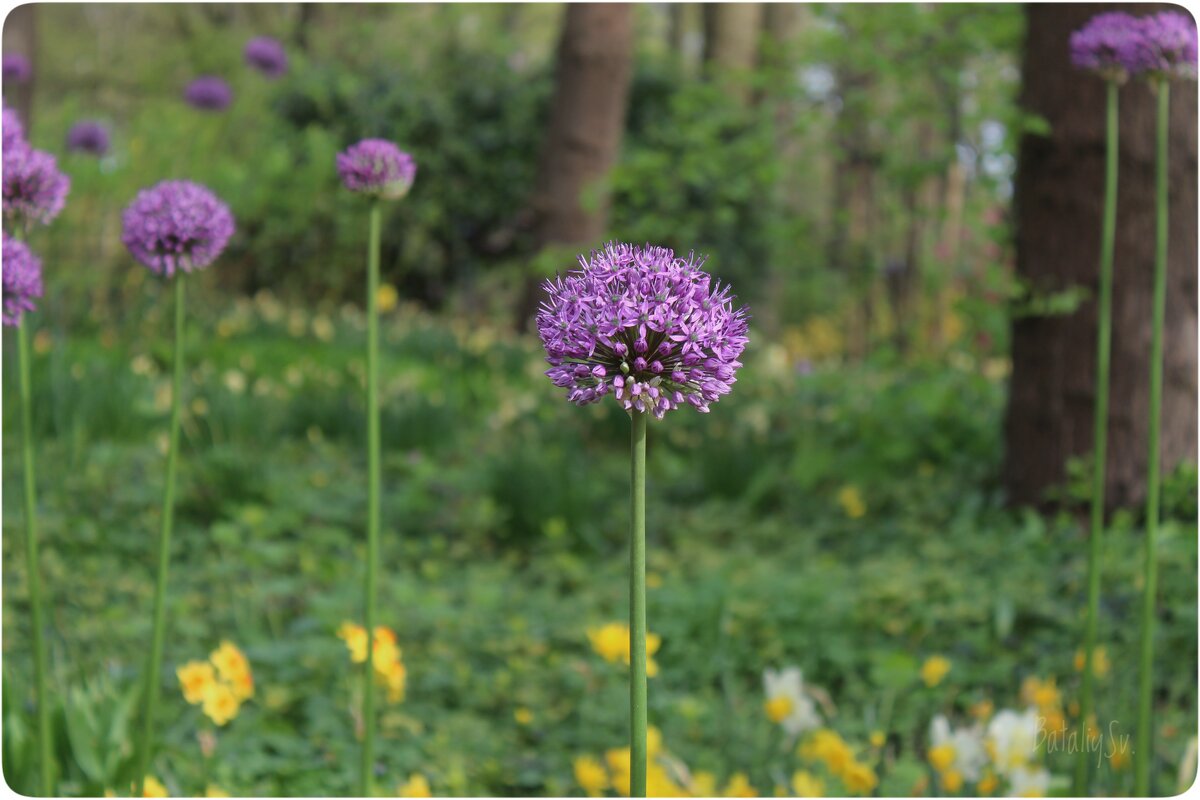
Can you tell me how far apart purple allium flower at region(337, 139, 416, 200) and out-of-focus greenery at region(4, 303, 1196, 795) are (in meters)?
1.16

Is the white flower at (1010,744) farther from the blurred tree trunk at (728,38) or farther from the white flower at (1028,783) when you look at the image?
the blurred tree trunk at (728,38)

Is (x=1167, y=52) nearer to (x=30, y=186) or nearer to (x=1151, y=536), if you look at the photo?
(x=1151, y=536)

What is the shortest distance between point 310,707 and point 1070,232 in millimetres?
2834

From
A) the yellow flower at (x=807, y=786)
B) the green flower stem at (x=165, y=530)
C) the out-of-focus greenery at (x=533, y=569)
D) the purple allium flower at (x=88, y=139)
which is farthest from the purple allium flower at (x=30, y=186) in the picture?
the purple allium flower at (x=88, y=139)

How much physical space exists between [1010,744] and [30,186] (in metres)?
2.10

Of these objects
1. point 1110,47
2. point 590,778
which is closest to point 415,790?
point 590,778

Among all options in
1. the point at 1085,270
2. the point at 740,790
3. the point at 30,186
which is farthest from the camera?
the point at 1085,270

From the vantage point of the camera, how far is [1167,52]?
208 cm

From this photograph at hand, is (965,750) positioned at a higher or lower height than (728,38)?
lower

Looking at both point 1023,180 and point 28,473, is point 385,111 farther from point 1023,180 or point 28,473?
point 28,473

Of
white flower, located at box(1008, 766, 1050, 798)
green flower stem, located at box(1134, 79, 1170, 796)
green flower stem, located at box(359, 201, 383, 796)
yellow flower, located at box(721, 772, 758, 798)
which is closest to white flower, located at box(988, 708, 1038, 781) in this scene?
white flower, located at box(1008, 766, 1050, 798)

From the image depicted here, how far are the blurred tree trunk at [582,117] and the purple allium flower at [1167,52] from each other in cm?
500

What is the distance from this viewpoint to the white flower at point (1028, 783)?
2.13 meters

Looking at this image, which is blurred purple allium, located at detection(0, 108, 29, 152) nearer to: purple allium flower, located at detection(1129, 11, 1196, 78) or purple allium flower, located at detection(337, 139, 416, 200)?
purple allium flower, located at detection(337, 139, 416, 200)
